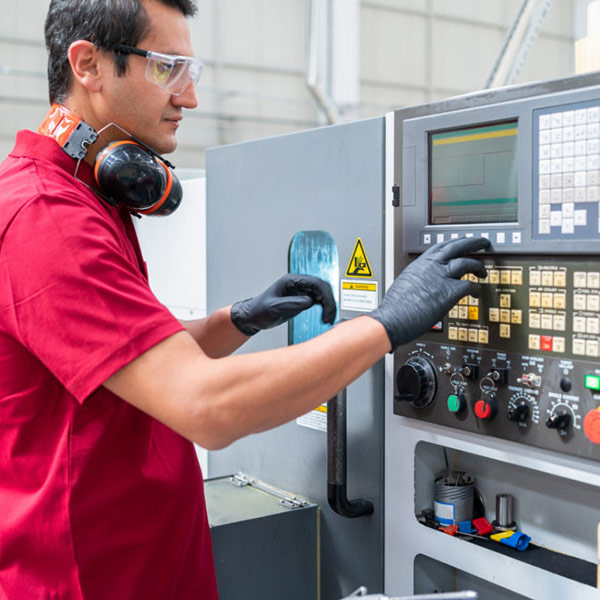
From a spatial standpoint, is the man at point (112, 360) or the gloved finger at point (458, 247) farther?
the gloved finger at point (458, 247)

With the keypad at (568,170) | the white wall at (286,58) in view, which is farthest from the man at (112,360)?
the white wall at (286,58)

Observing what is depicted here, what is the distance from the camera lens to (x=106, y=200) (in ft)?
3.62

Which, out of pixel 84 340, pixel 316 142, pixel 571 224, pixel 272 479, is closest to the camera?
pixel 84 340

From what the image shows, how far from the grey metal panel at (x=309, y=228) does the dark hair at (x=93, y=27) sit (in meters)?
0.41

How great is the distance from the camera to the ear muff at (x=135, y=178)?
1.04 meters

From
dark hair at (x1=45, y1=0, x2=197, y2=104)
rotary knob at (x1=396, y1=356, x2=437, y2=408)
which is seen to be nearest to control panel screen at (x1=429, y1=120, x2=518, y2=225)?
rotary knob at (x1=396, y1=356, x2=437, y2=408)

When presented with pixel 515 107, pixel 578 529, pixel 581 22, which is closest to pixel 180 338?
pixel 515 107

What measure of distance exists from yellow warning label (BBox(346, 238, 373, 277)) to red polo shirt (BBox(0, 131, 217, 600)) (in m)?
0.39

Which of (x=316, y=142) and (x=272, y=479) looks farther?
(x=272, y=479)

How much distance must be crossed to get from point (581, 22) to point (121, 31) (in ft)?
28.9

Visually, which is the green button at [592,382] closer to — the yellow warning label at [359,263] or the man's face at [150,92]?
the yellow warning label at [359,263]

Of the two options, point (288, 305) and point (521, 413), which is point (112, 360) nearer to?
point (288, 305)

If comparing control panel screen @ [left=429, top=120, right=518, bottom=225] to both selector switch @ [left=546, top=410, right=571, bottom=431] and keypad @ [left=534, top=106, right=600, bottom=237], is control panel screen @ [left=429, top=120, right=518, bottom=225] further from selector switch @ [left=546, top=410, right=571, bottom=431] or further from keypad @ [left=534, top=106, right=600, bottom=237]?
selector switch @ [left=546, top=410, right=571, bottom=431]

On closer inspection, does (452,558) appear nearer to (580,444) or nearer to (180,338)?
(580,444)
